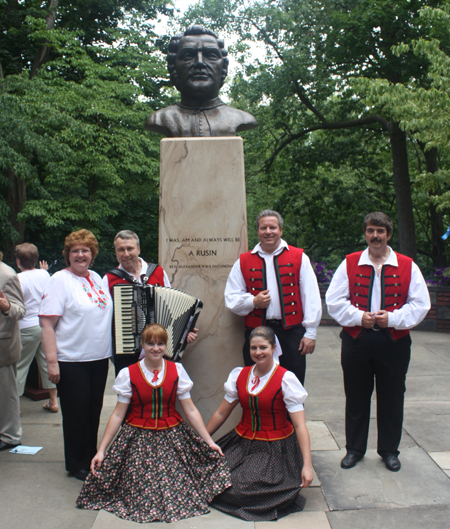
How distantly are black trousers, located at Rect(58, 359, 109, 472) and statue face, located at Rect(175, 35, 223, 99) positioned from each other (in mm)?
2492

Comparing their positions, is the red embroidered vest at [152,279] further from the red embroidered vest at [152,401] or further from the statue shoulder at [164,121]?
the statue shoulder at [164,121]

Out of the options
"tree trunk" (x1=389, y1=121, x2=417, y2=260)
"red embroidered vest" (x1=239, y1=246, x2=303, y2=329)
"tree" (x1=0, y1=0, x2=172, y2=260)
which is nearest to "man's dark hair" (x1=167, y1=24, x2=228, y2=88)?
"red embroidered vest" (x1=239, y1=246, x2=303, y2=329)

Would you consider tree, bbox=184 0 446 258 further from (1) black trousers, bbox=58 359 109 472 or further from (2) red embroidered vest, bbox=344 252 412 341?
(1) black trousers, bbox=58 359 109 472

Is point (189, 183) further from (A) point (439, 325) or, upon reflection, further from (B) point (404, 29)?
(B) point (404, 29)

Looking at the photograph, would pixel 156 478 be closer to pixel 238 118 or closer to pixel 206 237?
pixel 206 237

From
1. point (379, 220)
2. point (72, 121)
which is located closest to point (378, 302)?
point (379, 220)

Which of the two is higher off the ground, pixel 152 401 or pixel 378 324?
pixel 378 324

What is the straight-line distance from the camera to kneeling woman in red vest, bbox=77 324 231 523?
10.9 feet

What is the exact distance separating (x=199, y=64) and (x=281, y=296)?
2.19 metres

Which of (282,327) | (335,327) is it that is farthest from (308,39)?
(282,327)

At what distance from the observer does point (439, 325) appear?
10594 millimetres

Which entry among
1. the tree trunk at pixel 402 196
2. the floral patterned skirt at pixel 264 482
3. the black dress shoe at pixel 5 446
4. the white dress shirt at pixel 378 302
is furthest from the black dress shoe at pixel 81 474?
the tree trunk at pixel 402 196

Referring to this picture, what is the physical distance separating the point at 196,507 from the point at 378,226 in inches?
88.9

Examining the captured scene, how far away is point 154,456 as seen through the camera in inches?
136
